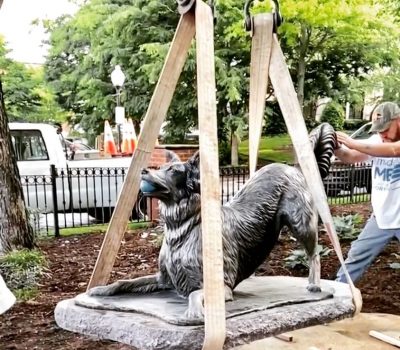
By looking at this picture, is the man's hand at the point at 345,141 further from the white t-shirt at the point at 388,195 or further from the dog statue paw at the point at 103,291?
the dog statue paw at the point at 103,291

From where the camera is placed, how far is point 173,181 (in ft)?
7.52

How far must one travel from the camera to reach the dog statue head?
7.40 feet

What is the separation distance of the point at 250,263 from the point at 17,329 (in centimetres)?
221

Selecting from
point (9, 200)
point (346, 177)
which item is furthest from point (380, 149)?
point (346, 177)

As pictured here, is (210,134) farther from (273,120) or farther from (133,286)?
(273,120)

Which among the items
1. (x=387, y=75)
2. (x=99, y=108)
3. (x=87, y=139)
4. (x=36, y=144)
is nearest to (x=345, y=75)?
(x=387, y=75)

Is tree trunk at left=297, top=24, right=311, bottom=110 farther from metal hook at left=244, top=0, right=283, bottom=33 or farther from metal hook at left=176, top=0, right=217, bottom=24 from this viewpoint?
metal hook at left=176, top=0, right=217, bottom=24

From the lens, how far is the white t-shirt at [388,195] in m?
3.76

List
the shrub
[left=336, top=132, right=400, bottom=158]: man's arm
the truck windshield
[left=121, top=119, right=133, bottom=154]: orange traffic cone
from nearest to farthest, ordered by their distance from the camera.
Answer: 1. [left=336, top=132, right=400, bottom=158]: man's arm
2. the shrub
3. the truck windshield
4. [left=121, top=119, right=133, bottom=154]: orange traffic cone

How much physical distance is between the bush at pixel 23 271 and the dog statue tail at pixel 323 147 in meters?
3.05

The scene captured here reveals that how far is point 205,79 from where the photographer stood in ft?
7.08

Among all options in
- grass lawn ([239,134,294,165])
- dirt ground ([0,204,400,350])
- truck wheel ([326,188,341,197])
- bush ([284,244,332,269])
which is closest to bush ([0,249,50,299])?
dirt ground ([0,204,400,350])

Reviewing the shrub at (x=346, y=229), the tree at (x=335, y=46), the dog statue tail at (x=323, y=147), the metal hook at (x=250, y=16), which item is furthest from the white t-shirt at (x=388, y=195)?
the tree at (x=335, y=46)

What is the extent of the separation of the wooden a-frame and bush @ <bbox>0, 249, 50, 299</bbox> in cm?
255
